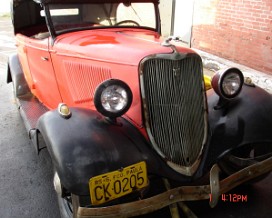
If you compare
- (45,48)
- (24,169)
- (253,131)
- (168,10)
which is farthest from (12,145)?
(168,10)

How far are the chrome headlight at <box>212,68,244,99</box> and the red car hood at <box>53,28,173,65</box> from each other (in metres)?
0.54

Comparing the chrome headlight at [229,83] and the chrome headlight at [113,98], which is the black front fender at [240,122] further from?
the chrome headlight at [113,98]

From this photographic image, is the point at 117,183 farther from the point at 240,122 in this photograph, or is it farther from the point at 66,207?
the point at 240,122

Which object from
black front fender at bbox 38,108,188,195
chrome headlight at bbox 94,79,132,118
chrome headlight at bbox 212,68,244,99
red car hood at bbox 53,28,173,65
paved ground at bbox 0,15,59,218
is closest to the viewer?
black front fender at bbox 38,108,188,195

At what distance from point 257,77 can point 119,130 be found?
4448 mm

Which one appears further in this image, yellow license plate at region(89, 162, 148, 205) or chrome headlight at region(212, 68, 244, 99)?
chrome headlight at region(212, 68, 244, 99)

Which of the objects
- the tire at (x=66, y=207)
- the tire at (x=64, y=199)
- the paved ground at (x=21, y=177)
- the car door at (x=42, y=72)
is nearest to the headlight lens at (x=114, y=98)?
the tire at (x=64, y=199)

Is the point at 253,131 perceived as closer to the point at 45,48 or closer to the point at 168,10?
the point at 45,48

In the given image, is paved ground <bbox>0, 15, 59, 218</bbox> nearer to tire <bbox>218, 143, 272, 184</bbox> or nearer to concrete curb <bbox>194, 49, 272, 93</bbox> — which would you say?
tire <bbox>218, 143, 272, 184</bbox>

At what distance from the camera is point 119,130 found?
2.37 metres

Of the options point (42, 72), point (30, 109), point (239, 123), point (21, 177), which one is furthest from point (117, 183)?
point (30, 109)

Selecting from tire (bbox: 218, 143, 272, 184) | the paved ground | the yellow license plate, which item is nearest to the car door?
the paved ground

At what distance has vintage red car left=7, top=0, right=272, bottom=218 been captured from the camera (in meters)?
2.14

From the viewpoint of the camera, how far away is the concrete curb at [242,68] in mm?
5859
